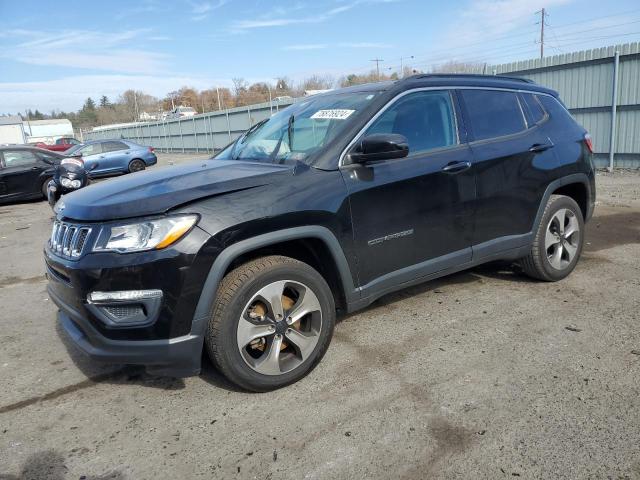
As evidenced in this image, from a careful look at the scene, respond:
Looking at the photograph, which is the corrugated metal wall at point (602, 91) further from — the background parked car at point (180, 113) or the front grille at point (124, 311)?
the background parked car at point (180, 113)

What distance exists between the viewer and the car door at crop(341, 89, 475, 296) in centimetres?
324

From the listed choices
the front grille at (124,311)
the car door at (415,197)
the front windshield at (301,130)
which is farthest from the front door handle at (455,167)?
the front grille at (124,311)

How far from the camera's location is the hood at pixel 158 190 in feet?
8.69

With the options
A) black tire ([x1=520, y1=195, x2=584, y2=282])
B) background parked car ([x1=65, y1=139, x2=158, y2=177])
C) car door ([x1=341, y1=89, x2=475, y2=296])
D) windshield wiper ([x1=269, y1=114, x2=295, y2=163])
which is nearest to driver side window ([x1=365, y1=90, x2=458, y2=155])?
car door ([x1=341, y1=89, x2=475, y2=296])

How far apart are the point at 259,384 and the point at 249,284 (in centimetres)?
62

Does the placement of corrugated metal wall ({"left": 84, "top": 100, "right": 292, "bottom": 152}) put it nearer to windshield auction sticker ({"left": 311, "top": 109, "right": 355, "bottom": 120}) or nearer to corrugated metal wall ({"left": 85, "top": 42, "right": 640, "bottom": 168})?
corrugated metal wall ({"left": 85, "top": 42, "right": 640, "bottom": 168})

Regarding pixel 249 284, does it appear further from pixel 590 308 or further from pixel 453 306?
pixel 590 308

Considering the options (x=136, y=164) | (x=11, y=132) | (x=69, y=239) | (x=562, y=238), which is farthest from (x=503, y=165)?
(x=11, y=132)

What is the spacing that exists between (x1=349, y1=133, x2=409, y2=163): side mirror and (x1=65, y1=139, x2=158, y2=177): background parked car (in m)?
16.8

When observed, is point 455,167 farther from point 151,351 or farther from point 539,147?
point 151,351

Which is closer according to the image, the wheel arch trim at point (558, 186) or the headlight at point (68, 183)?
the wheel arch trim at point (558, 186)

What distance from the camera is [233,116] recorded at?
24.3 metres

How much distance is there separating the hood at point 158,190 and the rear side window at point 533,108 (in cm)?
241

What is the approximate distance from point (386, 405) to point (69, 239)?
80.2 inches
